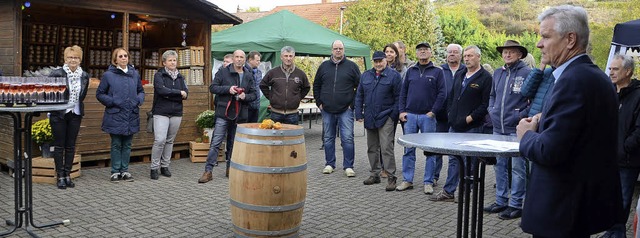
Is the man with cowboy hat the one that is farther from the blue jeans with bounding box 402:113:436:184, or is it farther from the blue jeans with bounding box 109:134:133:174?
the blue jeans with bounding box 109:134:133:174

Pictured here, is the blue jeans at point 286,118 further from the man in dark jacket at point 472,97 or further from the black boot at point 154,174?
the man in dark jacket at point 472,97

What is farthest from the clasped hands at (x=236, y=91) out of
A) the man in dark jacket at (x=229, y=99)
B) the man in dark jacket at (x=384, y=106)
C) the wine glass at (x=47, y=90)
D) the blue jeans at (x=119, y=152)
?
the wine glass at (x=47, y=90)

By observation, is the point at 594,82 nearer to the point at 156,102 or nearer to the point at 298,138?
the point at 298,138

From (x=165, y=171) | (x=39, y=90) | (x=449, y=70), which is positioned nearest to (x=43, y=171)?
(x=165, y=171)

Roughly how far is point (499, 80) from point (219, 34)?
28.0ft

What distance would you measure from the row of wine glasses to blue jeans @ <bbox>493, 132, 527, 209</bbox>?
13.1 feet

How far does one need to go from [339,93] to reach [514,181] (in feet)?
8.90

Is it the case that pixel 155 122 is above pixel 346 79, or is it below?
below

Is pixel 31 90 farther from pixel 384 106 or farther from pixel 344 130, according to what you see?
pixel 344 130

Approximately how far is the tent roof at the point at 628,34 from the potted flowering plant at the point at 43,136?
7605 millimetres

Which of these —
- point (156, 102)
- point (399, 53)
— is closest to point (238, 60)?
point (156, 102)

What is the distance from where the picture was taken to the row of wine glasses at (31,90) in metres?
4.18

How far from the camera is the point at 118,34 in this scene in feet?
35.2

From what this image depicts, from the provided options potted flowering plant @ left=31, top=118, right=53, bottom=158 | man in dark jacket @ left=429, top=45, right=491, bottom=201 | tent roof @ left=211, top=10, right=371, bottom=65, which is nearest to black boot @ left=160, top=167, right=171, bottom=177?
potted flowering plant @ left=31, top=118, right=53, bottom=158
